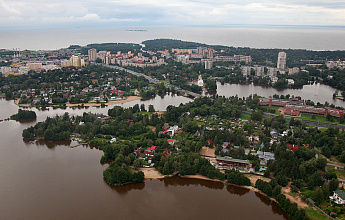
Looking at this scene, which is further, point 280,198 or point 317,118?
point 317,118

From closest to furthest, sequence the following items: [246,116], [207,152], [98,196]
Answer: [98,196] → [207,152] → [246,116]

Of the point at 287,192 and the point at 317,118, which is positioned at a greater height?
the point at 317,118

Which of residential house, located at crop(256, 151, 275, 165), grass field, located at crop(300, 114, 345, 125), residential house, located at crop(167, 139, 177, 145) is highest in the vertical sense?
grass field, located at crop(300, 114, 345, 125)

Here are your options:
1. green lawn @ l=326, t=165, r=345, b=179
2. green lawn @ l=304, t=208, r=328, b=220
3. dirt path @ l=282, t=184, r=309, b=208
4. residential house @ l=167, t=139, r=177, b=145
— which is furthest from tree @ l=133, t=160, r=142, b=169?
green lawn @ l=326, t=165, r=345, b=179

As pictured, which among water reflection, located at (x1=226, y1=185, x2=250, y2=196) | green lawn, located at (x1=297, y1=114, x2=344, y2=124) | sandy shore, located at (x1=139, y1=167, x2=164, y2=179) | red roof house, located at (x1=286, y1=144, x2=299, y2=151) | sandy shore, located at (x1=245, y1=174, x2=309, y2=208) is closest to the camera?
sandy shore, located at (x1=245, y1=174, x2=309, y2=208)

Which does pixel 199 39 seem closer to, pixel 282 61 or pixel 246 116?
pixel 282 61

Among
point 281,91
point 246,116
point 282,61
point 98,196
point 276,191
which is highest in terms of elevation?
point 282,61

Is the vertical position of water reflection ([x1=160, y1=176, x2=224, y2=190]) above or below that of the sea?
below

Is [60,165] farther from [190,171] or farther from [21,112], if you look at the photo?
[21,112]

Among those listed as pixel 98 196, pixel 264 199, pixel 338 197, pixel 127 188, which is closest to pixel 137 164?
pixel 127 188

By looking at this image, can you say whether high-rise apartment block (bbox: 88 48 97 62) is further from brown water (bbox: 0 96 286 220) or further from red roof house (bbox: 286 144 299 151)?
red roof house (bbox: 286 144 299 151)
